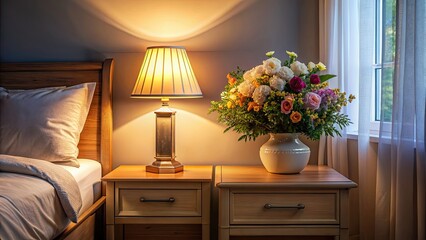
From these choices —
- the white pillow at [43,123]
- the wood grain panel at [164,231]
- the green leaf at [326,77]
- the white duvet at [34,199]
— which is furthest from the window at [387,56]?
the white pillow at [43,123]

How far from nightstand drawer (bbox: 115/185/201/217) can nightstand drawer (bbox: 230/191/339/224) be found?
0.75ft

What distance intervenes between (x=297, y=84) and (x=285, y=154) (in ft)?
1.17

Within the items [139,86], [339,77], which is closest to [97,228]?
[139,86]

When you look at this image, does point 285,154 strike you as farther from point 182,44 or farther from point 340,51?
point 182,44

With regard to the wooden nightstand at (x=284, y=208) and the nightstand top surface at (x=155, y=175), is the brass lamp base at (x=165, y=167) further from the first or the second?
the wooden nightstand at (x=284, y=208)

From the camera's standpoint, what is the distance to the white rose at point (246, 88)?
2322mm

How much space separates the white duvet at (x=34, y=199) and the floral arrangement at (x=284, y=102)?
841 millimetres

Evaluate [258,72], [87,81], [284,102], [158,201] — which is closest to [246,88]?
[258,72]

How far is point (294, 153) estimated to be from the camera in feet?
7.88

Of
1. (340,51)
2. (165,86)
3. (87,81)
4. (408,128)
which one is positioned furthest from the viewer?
(87,81)

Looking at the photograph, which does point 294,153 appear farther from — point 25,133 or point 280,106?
point 25,133

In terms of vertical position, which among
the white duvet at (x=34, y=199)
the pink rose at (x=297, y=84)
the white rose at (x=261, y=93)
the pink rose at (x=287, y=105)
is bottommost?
the white duvet at (x=34, y=199)

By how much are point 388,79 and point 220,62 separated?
3.26 ft

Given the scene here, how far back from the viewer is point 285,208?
2260 mm
